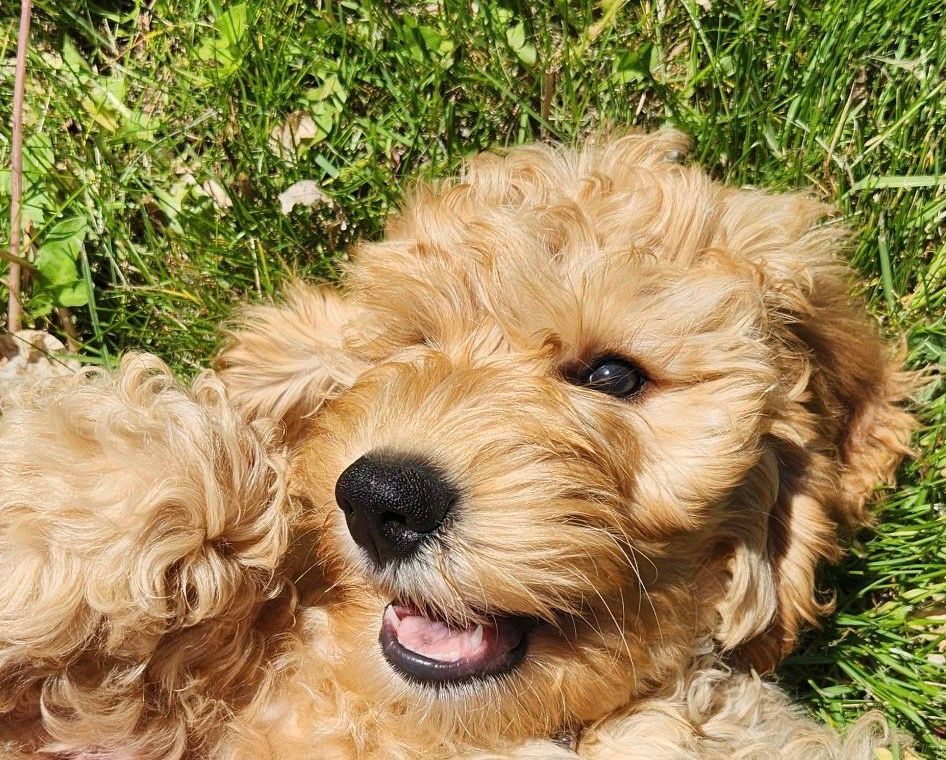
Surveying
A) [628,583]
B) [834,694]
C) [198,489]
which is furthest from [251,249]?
[834,694]

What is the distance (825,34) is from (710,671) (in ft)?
7.97

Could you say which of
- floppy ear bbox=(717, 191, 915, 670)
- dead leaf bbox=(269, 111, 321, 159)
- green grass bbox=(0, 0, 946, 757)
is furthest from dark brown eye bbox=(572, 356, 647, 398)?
dead leaf bbox=(269, 111, 321, 159)

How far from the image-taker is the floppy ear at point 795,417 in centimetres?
255

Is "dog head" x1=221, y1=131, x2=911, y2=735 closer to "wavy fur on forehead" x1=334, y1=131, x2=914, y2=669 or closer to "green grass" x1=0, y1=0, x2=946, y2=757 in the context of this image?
"wavy fur on forehead" x1=334, y1=131, x2=914, y2=669

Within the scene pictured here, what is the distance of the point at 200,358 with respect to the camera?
3771 mm

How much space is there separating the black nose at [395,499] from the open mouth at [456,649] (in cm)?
31

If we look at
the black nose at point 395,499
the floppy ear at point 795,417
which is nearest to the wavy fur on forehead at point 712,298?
the floppy ear at point 795,417

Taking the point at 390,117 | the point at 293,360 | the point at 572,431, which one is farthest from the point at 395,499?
the point at 390,117

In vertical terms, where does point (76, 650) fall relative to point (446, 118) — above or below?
below

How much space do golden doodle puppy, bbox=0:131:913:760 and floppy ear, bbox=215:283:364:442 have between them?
1 centimetres

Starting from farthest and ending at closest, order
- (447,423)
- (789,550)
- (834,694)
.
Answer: (834,694) < (789,550) < (447,423)

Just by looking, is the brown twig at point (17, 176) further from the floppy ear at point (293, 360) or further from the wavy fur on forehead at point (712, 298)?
the wavy fur on forehead at point (712, 298)

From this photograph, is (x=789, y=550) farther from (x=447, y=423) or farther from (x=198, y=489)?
(x=198, y=489)

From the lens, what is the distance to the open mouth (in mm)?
2324
